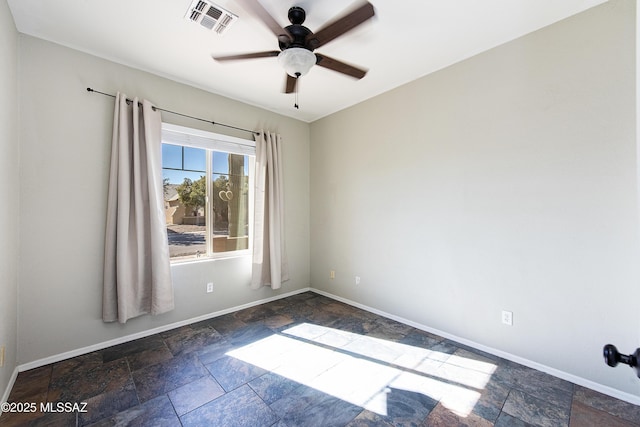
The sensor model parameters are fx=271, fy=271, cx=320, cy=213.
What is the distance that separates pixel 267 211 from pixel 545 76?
10.2 ft

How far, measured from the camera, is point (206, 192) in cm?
329

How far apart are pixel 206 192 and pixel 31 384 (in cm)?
212

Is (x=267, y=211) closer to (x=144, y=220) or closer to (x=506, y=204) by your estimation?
(x=144, y=220)

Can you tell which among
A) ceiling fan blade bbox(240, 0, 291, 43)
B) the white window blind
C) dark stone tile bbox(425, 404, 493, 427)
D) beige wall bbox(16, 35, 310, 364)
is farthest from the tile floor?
ceiling fan blade bbox(240, 0, 291, 43)

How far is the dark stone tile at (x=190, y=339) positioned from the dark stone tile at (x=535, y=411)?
2.45 m

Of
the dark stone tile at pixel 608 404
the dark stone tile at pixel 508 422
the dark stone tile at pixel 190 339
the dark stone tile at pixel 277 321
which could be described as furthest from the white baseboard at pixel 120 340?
the dark stone tile at pixel 608 404

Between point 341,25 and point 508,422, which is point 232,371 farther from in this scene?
point 341,25

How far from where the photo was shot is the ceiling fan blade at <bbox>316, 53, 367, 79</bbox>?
204 cm

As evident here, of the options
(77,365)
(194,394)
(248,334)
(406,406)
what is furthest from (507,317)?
(77,365)

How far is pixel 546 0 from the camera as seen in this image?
187cm

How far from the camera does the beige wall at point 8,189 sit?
179 centimetres

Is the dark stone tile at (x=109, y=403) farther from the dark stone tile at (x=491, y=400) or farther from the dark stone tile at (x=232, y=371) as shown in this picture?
the dark stone tile at (x=491, y=400)

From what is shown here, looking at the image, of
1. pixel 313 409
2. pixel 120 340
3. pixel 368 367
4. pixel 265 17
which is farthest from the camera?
pixel 120 340

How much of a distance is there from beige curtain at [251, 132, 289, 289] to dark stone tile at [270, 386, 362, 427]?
185 cm
